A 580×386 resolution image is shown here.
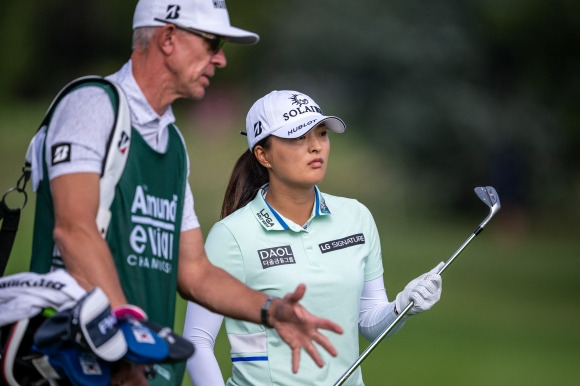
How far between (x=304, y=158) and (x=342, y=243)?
0.34m

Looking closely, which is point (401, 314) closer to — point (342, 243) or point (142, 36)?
point (342, 243)

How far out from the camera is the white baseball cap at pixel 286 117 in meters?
5.43

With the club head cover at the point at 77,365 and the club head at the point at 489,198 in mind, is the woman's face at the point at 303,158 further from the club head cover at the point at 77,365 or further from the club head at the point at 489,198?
the club head cover at the point at 77,365

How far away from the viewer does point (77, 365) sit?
367 cm

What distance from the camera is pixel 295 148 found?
18.0 feet

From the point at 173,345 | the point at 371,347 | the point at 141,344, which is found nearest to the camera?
the point at 141,344

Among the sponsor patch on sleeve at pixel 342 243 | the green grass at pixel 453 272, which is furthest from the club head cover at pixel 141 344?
the green grass at pixel 453 272

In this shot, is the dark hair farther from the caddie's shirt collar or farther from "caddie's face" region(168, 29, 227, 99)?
"caddie's face" region(168, 29, 227, 99)

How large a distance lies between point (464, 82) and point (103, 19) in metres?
12.2

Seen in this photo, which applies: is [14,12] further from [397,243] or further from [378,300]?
[378,300]

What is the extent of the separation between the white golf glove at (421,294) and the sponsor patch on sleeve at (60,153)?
6.08ft

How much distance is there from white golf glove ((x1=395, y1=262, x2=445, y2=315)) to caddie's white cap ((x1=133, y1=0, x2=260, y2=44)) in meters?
1.53

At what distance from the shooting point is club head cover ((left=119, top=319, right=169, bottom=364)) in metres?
3.65

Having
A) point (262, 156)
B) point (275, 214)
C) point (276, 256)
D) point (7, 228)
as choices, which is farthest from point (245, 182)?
point (7, 228)
